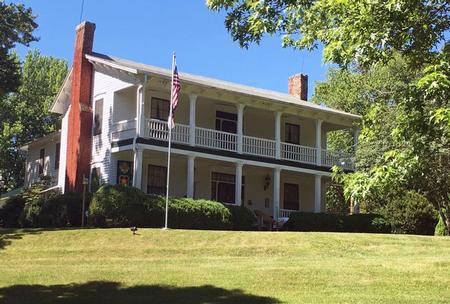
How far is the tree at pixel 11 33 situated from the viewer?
27.5 m

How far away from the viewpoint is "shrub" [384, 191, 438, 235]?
24844 millimetres

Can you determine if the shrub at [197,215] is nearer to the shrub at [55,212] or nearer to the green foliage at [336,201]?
the shrub at [55,212]

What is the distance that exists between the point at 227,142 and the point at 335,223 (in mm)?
5820

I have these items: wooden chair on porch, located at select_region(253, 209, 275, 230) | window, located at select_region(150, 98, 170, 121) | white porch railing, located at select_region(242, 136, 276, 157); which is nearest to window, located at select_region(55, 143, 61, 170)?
window, located at select_region(150, 98, 170, 121)

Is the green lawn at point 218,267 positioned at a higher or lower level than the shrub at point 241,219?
lower

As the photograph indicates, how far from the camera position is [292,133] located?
31703mm

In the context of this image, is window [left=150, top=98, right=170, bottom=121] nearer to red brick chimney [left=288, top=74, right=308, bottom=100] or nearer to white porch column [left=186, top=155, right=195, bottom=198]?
white porch column [left=186, top=155, right=195, bottom=198]

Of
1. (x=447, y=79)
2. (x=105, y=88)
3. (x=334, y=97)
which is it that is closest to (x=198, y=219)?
(x=105, y=88)

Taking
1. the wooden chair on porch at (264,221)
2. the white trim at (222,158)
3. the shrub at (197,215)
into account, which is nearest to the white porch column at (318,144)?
the white trim at (222,158)

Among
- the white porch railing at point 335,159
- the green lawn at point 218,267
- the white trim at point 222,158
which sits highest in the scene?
the white porch railing at point 335,159

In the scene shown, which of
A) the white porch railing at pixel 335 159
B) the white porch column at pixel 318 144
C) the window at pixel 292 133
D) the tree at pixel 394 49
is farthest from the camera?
the window at pixel 292 133

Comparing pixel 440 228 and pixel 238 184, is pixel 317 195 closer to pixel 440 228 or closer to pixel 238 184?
pixel 238 184

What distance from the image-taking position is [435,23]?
25.1ft

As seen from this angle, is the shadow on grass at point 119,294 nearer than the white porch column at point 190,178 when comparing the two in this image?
Yes
